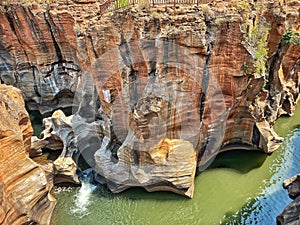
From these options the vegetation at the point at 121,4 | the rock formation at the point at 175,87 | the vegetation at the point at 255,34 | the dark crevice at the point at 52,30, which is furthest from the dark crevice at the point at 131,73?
the dark crevice at the point at 52,30

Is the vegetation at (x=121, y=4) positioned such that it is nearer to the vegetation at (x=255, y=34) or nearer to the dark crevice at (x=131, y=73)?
the dark crevice at (x=131, y=73)

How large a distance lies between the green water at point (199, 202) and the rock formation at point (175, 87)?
50 cm

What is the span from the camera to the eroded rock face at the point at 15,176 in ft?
22.0

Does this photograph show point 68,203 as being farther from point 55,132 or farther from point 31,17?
point 31,17

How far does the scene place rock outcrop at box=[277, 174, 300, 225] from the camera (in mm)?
7180

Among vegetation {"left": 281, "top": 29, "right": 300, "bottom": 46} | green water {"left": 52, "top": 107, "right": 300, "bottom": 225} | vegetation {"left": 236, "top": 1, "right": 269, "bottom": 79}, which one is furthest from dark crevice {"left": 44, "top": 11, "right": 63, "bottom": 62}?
vegetation {"left": 281, "top": 29, "right": 300, "bottom": 46}

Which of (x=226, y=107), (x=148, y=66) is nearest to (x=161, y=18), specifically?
(x=148, y=66)

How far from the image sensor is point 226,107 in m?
10.8

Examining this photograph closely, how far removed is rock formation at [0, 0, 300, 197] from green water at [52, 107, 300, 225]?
503mm

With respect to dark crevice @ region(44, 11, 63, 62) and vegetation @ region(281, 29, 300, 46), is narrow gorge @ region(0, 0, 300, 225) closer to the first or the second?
vegetation @ region(281, 29, 300, 46)

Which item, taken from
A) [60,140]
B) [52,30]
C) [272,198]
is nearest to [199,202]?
[272,198]

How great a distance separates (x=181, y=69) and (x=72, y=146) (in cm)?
581

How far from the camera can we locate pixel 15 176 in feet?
23.2

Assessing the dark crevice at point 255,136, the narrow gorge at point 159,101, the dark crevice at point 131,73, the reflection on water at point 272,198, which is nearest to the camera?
the narrow gorge at point 159,101
